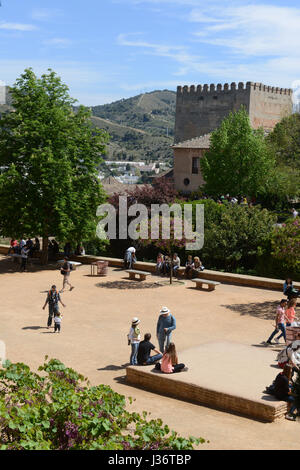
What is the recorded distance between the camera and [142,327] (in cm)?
1822

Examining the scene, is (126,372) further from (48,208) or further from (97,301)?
(48,208)

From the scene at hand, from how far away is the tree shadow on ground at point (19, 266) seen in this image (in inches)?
1128

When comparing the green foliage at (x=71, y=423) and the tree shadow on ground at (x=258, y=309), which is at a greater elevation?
the green foliage at (x=71, y=423)

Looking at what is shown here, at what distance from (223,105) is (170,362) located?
62.5 meters

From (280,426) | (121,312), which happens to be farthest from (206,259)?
(280,426)

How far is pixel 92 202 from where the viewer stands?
30.0 metres

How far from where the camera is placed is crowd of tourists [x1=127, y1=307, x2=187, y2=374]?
43.8 feet

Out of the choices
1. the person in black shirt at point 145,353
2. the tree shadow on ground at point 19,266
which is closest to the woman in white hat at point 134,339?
the person in black shirt at point 145,353

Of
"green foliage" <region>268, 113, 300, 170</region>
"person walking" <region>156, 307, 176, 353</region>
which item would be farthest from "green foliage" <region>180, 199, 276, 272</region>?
"green foliage" <region>268, 113, 300, 170</region>

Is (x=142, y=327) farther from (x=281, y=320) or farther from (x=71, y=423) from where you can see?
(x=71, y=423)

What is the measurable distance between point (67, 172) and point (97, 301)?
27.1 feet

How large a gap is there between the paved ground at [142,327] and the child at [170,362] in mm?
676

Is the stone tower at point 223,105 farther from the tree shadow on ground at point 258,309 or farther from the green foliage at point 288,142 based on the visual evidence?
the tree shadow on ground at point 258,309

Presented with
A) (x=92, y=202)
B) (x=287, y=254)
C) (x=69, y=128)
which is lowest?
(x=287, y=254)
